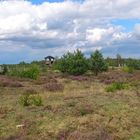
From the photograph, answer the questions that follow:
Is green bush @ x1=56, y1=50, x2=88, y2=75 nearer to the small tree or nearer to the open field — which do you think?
the small tree

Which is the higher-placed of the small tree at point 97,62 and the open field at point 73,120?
the small tree at point 97,62

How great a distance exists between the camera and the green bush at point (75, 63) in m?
63.9

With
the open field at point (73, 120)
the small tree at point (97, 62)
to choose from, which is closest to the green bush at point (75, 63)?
the small tree at point (97, 62)

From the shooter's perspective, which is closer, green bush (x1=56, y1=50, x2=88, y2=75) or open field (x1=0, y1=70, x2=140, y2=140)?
open field (x1=0, y1=70, x2=140, y2=140)

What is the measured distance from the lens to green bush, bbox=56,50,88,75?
63.9 meters

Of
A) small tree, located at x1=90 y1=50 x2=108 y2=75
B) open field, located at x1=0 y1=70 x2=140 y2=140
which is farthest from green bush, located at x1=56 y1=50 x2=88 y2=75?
open field, located at x1=0 y1=70 x2=140 y2=140

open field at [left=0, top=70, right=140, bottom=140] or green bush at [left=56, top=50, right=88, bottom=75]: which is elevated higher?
green bush at [left=56, top=50, right=88, bottom=75]

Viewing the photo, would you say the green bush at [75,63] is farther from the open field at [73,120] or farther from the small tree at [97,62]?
the open field at [73,120]

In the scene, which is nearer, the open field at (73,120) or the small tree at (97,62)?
the open field at (73,120)

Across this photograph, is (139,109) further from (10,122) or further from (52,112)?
(10,122)

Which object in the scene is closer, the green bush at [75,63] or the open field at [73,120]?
the open field at [73,120]

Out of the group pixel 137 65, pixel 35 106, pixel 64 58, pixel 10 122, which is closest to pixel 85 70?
pixel 64 58

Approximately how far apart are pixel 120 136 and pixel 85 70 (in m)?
48.8

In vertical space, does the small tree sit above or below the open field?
above
